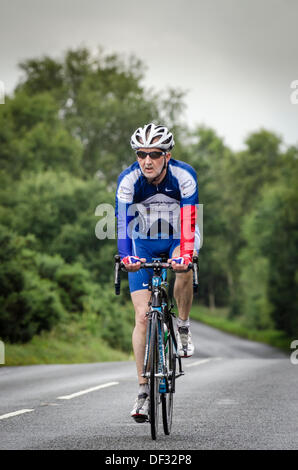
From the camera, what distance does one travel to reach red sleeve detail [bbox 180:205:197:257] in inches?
268

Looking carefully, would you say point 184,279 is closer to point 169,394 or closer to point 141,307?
point 141,307

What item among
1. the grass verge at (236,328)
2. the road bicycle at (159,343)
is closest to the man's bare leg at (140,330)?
the road bicycle at (159,343)

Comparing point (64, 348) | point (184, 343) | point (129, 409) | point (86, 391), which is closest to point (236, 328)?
point (64, 348)

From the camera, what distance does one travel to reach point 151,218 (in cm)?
720

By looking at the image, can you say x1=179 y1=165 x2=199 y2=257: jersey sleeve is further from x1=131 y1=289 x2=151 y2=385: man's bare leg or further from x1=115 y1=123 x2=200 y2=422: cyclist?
x1=131 y1=289 x2=151 y2=385: man's bare leg

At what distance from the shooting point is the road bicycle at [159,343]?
21.4 feet

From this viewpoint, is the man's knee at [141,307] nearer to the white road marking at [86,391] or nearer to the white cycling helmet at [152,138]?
the white cycling helmet at [152,138]

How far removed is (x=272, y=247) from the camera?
2157 inches

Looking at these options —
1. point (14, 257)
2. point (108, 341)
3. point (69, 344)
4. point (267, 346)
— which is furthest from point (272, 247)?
point (14, 257)

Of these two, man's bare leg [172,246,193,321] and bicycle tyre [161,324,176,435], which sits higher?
man's bare leg [172,246,193,321]

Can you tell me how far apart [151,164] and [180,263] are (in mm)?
930

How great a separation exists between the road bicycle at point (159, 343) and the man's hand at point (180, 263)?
4cm

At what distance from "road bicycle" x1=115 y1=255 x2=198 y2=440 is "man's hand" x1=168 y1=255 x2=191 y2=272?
4 cm

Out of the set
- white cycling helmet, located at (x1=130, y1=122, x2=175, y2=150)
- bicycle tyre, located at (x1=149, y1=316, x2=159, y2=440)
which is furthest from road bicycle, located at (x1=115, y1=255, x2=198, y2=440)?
white cycling helmet, located at (x1=130, y1=122, x2=175, y2=150)
